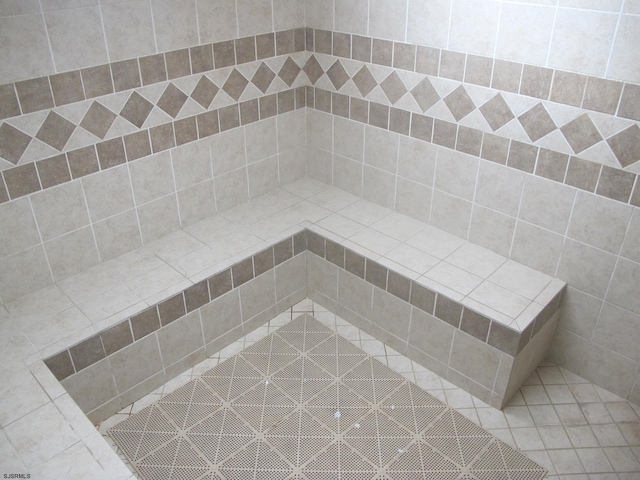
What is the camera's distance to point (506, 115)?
7.80ft

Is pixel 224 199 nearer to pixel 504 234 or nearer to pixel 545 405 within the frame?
pixel 504 234

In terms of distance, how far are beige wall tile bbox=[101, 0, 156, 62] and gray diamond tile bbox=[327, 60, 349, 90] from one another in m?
1.02

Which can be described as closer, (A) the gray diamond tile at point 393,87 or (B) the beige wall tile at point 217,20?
(B) the beige wall tile at point 217,20

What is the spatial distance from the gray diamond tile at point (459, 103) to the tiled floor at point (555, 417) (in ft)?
4.10

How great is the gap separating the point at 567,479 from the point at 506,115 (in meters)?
1.55

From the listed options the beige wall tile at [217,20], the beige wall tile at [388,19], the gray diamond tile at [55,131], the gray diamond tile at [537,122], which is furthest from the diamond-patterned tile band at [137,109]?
the gray diamond tile at [537,122]

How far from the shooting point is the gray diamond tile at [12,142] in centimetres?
213

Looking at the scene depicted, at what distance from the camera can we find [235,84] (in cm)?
285

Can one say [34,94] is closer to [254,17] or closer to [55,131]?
[55,131]

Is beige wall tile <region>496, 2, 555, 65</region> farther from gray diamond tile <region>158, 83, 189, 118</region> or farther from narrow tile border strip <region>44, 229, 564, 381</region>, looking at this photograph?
gray diamond tile <region>158, 83, 189, 118</region>

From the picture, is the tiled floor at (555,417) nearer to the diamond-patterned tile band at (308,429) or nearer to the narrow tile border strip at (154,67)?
the diamond-patterned tile band at (308,429)

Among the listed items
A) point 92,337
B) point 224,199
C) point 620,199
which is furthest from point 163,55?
point 620,199

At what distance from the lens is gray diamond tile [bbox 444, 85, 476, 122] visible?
8.15 feet

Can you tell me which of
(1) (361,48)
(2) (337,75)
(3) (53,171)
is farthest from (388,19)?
(3) (53,171)
